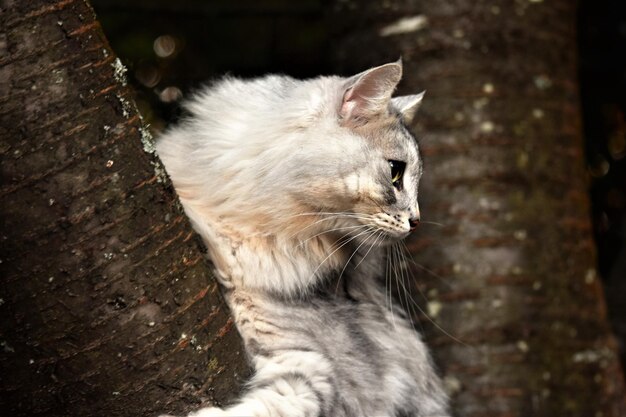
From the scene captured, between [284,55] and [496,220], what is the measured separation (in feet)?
7.17

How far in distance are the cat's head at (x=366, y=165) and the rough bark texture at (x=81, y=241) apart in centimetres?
72

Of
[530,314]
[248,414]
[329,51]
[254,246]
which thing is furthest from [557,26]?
[248,414]

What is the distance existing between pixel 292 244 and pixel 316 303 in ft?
0.65

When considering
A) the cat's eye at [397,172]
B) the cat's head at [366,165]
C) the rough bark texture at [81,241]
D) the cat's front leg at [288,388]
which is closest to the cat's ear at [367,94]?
the cat's head at [366,165]

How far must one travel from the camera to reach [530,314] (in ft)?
10.9

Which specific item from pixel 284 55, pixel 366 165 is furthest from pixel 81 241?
pixel 284 55

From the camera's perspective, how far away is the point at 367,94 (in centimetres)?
253

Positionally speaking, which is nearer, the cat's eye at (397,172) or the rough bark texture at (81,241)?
the rough bark texture at (81,241)

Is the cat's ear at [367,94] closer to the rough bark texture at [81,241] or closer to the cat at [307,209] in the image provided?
the cat at [307,209]

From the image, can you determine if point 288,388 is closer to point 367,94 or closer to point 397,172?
point 397,172

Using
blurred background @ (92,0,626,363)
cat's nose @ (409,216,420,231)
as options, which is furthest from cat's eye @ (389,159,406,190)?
blurred background @ (92,0,626,363)

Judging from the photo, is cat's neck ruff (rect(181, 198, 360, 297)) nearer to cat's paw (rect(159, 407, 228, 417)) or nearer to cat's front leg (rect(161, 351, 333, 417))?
cat's front leg (rect(161, 351, 333, 417))

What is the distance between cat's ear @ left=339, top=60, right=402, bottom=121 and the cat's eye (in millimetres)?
167

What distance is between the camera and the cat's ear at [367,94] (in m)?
2.48
